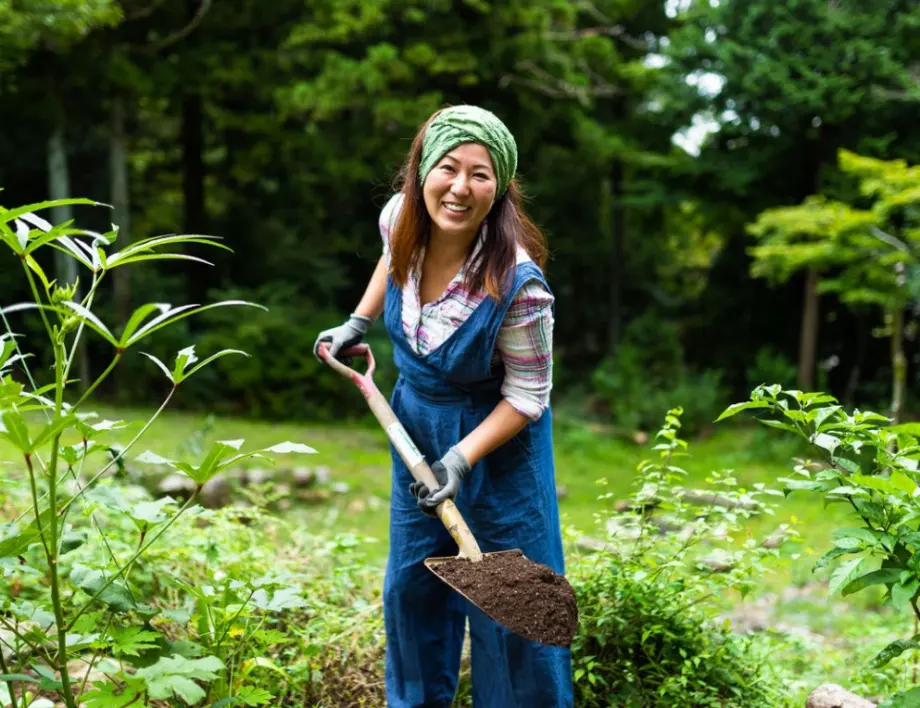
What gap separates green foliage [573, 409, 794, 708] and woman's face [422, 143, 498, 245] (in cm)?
74

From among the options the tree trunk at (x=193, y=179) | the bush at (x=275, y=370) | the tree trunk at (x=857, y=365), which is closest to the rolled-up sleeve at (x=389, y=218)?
the bush at (x=275, y=370)

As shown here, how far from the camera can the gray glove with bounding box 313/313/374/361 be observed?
2416mm

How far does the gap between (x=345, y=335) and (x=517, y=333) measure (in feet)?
1.96

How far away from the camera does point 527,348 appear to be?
2.08 metres

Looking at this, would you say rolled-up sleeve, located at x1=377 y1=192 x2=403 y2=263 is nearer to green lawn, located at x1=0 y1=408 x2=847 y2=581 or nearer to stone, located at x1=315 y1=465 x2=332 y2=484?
green lawn, located at x1=0 y1=408 x2=847 y2=581

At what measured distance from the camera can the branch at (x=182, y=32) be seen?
8.40 meters

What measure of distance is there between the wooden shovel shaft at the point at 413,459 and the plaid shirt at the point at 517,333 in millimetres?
185

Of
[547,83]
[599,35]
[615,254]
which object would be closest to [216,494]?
[547,83]

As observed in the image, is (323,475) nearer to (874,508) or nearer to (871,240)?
(871,240)

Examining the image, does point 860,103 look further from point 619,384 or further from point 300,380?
point 300,380

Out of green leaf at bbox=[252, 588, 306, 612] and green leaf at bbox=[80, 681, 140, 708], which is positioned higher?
green leaf at bbox=[80, 681, 140, 708]

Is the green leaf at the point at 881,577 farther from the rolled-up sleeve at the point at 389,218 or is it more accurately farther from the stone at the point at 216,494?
the stone at the point at 216,494

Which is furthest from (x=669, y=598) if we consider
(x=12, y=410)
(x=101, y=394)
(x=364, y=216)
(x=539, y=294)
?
(x=364, y=216)

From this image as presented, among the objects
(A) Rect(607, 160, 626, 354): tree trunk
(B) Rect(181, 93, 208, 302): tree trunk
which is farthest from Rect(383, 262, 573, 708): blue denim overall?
(A) Rect(607, 160, 626, 354): tree trunk
